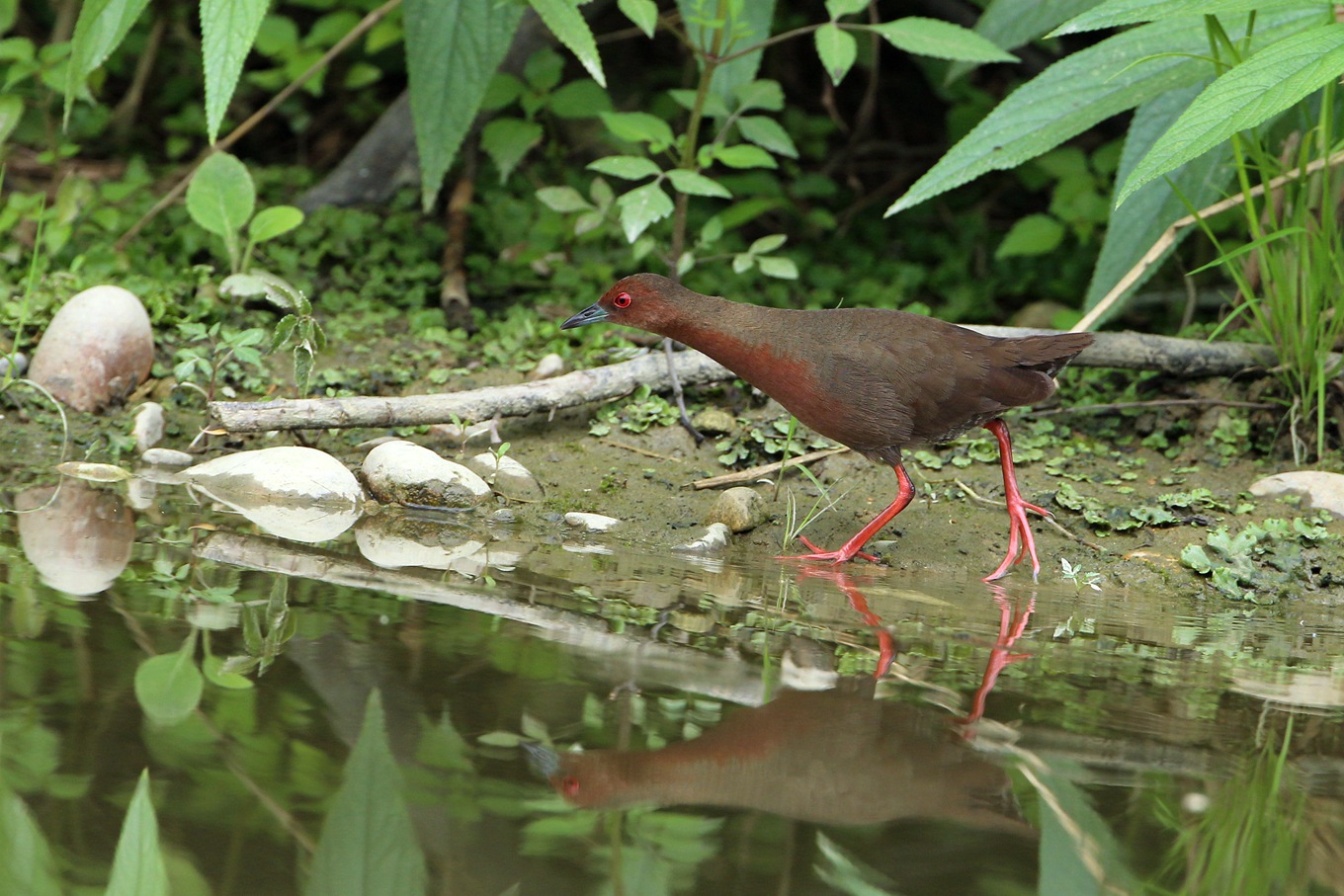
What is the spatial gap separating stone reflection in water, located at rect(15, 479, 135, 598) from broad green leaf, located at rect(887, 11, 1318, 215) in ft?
7.57

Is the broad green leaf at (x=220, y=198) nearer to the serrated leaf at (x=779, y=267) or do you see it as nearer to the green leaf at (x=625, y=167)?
the green leaf at (x=625, y=167)

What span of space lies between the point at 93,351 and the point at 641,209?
183cm

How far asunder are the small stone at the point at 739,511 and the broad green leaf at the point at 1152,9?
1.50 m

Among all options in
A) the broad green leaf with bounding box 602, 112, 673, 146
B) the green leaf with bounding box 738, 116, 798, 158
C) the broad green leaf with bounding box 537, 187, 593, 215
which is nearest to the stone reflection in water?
the broad green leaf with bounding box 537, 187, 593, 215

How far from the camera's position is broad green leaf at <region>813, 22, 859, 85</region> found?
166 inches

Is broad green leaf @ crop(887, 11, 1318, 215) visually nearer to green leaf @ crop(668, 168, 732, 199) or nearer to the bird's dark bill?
green leaf @ crop(668, 168, 732, 199)

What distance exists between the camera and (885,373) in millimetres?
3545

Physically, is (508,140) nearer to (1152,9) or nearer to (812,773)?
(1152,9)

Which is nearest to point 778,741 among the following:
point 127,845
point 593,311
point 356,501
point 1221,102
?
point 127,845

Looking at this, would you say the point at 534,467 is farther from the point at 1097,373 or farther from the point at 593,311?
the point at 1097,373

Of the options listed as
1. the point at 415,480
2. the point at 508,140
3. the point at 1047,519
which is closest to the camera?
the point at 415,480

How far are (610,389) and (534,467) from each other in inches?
16.5

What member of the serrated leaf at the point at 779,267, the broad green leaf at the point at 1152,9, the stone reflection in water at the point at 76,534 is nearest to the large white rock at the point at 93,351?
the stone reflection in water at the point at 76,534

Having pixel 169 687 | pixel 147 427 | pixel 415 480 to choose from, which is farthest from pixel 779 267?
pixel 169 687
